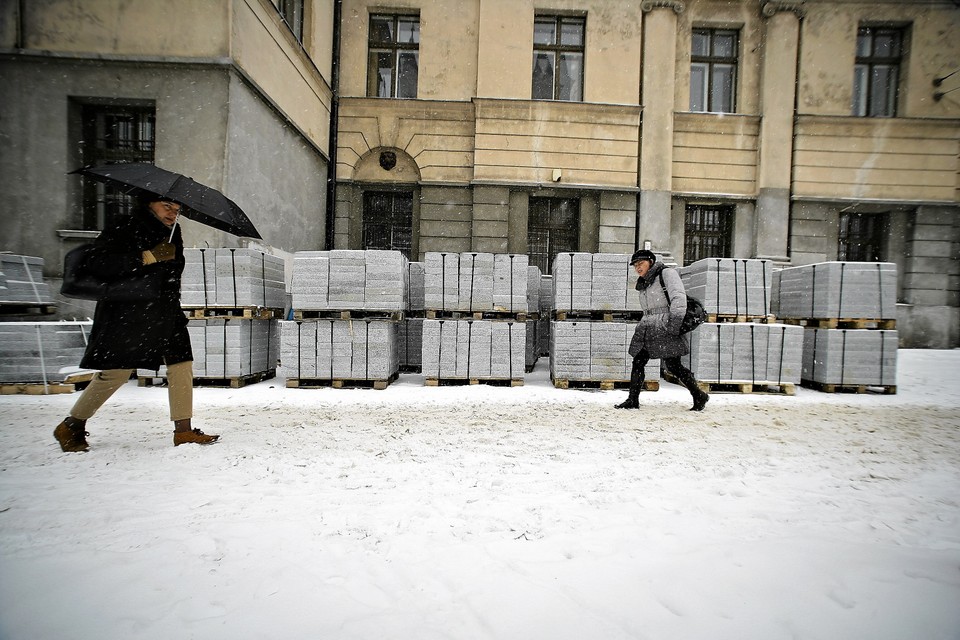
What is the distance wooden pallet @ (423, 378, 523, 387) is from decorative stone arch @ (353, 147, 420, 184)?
308 inches

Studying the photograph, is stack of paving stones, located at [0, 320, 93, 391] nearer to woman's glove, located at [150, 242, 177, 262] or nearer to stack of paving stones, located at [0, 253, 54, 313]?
stack of paving stones, located at [0, 253, 54, 313]

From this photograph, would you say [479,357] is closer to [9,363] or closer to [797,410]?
[797,410]

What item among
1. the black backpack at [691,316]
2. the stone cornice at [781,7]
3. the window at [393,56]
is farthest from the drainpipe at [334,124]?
the stone cornice at [781,7]

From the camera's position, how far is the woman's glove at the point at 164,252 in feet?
11.6

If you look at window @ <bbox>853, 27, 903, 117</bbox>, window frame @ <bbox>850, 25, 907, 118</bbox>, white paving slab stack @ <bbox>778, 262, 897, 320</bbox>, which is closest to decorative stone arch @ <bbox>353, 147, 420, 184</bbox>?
white paving slab stack @ <bbox>778, 262, 897, 320</bbox>

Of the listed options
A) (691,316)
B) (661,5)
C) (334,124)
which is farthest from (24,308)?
(661,5)

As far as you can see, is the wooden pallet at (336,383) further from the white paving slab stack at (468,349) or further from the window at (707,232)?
the window at (707,232)

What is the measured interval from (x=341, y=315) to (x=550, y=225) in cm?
801

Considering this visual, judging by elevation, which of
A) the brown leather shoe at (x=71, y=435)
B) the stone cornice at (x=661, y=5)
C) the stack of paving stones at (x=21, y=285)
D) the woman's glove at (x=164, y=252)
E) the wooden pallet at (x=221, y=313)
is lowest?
the brown leather shoe at (x=71, y=435)

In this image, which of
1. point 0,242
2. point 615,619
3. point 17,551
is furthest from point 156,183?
point 0,242

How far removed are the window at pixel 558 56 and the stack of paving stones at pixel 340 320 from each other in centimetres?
904

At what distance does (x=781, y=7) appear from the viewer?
1273cm

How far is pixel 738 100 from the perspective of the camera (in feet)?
43.2

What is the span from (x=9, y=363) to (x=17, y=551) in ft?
17.9
